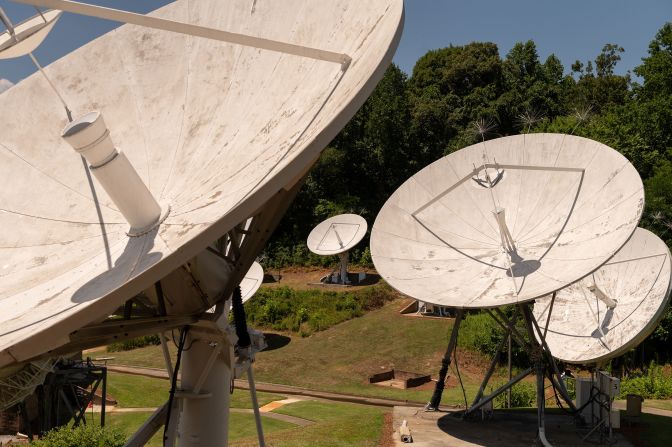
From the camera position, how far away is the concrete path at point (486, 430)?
19.9 metres

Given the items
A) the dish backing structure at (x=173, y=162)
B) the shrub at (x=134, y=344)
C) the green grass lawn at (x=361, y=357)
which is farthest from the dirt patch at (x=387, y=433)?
the shrub at (x=134, y=344)

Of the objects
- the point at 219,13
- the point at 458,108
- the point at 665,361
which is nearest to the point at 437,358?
the point at 665,361

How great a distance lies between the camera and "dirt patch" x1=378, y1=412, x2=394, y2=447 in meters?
20.0

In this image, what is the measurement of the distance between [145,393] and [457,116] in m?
47.2

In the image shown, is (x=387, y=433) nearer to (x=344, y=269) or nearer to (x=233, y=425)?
(x=233, y=425)

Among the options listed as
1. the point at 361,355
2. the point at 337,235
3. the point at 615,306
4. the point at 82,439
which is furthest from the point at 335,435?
the point at 337,235

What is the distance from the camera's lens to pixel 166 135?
40.2ft

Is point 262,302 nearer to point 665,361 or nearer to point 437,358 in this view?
point 437,358

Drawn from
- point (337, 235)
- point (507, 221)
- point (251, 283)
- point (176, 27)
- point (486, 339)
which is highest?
point (337, 235)

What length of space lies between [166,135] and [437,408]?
15.6 metres

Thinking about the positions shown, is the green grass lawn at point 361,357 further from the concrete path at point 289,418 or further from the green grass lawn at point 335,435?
the green grass lawn at point 335,435

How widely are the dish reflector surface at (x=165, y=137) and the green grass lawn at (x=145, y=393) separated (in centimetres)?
1895

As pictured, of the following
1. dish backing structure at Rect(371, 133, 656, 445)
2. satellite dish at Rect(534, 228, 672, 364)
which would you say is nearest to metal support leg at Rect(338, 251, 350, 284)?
satellite dish at Rect(534, 228, 672, 364)

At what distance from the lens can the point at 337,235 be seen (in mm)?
51688
